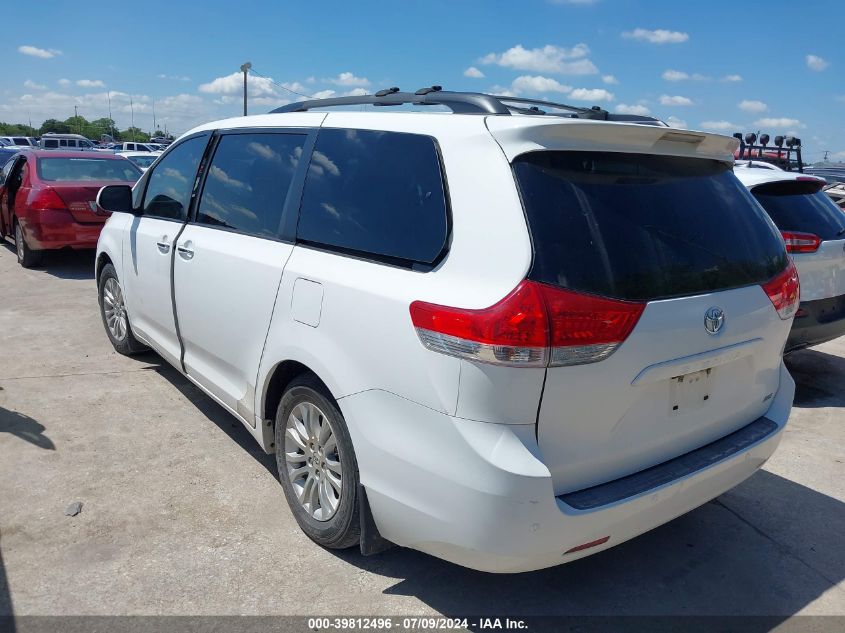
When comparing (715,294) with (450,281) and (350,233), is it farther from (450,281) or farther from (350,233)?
(350,233)

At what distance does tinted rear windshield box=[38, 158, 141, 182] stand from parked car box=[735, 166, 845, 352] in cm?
822

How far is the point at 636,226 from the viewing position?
8.27 ft

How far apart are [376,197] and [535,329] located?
977mm

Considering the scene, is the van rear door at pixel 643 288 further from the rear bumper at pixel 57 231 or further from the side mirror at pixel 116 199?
the rear bumper at pixel 57 231

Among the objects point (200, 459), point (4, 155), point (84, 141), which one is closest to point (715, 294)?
point (200, 459)

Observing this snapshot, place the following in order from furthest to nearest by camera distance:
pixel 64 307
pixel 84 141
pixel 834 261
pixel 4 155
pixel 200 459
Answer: pixel 84 141
pixel 4 155
pixel 64 307
pixel 834 261
pixel 200 459

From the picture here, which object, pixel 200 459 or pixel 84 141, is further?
pixel 84 141

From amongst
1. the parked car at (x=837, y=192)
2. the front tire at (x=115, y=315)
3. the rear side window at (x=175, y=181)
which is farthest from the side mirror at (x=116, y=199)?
the parked car at (x=837, y=192)

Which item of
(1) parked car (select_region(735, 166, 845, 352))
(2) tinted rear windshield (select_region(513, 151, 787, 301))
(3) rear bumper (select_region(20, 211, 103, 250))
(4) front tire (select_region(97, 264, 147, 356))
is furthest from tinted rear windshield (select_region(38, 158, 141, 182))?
(2) tinted rear windshield (select_region(513, 151, 787, 301))

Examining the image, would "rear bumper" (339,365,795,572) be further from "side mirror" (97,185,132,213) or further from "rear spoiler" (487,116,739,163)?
"side mirror" (97,185,132,213)

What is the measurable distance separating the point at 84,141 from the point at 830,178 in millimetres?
39075

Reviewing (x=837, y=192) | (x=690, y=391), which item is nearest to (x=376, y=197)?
(x=690, y=391)

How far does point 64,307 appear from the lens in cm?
→ 756

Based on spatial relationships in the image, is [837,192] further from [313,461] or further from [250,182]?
[313,461]
